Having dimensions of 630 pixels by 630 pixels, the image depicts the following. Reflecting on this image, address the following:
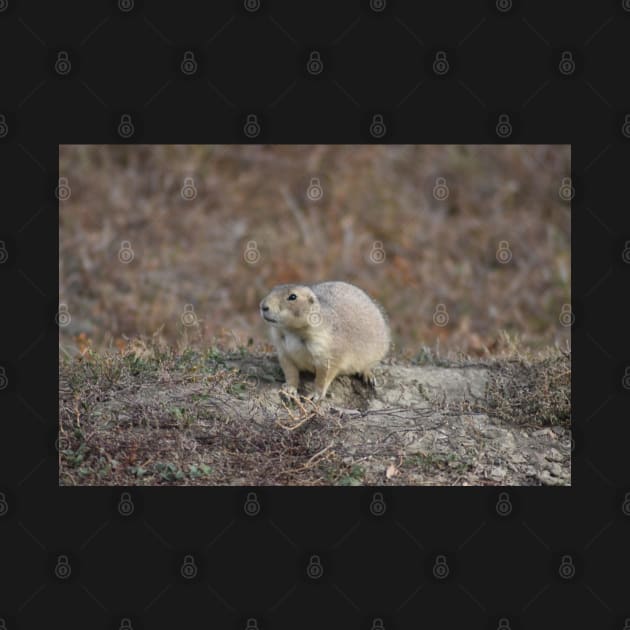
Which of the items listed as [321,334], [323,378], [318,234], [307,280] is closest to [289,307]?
[321,334]

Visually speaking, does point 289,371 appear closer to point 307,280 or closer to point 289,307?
point 289,307

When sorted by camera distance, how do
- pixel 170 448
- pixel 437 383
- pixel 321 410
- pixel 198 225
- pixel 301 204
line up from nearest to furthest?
pixel 170 448, pixel 321 410, pixel 437 383, pixel 198 225, pixel 301 204

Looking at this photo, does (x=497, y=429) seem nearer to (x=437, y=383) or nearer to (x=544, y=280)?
(x=437, y=383)

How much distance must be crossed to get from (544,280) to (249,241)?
573 cm

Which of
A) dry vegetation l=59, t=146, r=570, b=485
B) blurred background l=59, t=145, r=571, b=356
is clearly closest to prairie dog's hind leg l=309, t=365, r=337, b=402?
dry vegetation l=59, t=146, r=570, b=485

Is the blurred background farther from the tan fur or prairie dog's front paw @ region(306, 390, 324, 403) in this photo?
prairie dog's front paw @ region(306, 390, 324, 403)

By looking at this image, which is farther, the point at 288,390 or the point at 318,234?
the point at 318,234

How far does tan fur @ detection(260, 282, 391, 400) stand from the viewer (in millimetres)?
8445

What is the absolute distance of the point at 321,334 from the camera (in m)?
8.72

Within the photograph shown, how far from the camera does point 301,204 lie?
1892 cm

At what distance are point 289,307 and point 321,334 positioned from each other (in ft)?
1.68

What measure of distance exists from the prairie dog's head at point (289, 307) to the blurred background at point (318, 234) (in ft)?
17.2

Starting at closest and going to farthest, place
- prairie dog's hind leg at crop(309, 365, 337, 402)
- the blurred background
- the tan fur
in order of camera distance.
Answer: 1. the tan fur
2. prairie dog's hind leg at crop(309, 365, 337, 402)
3. the blurred background
